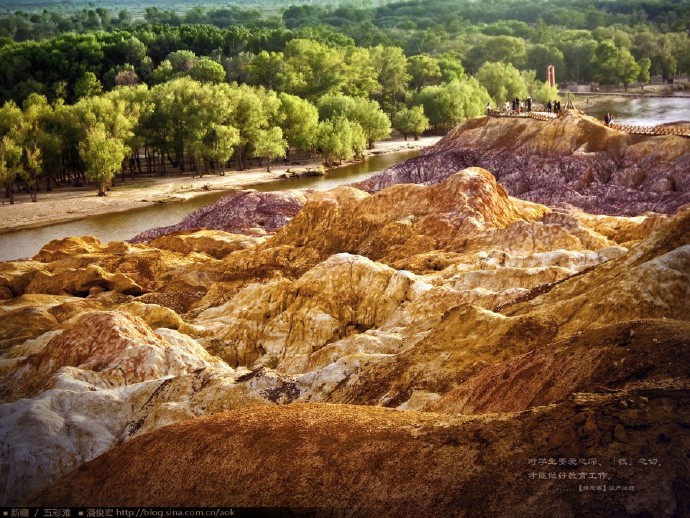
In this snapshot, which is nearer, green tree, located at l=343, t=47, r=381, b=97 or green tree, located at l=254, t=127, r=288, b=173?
green tree, located at l=254, t=127, r=288, b=173

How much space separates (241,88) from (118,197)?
30296mm

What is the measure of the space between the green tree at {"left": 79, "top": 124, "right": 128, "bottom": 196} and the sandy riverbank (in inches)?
78.1

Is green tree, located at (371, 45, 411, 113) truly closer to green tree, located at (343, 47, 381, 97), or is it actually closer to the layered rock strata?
green tree, located at (343, 47, 381, 97)

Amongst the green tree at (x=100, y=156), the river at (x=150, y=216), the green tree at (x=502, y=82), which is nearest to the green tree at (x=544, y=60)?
the green tree at (x=502, y=82)

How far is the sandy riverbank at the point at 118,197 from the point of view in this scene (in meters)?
81.1

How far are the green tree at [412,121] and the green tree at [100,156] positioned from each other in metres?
48.8

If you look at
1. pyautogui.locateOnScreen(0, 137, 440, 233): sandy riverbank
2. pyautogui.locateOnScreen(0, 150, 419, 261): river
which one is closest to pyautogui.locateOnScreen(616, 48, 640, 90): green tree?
pyautogui.locateOnScreen(0, 137, 440, 233): sandy riverbank

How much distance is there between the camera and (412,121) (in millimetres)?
128375

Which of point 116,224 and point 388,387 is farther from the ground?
point 388,387

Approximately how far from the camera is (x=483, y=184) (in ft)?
149

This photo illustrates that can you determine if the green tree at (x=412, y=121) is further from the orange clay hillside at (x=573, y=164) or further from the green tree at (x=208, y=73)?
the orange clay hillside at (x=573, y=164)

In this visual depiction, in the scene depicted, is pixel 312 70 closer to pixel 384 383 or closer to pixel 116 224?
pixel 116 224

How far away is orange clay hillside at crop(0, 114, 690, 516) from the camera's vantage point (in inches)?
510

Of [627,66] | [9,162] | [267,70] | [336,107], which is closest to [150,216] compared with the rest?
[9,162]
